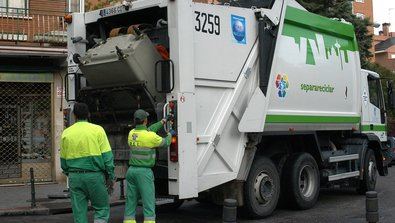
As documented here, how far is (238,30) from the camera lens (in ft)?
26.5

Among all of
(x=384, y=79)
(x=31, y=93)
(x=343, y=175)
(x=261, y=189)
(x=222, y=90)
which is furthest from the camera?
(x=384, y=79)

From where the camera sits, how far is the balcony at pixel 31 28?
14.4 metres

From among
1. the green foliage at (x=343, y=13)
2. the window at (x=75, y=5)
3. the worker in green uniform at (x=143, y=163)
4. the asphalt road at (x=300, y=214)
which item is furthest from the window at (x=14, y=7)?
the green foliage at (x=343, y=13)

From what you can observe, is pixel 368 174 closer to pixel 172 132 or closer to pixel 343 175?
pixel 343 175

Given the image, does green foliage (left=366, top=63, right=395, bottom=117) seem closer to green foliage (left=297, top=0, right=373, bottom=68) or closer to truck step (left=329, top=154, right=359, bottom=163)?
green foliage (left=297, top=0, right=373, bottom=68)

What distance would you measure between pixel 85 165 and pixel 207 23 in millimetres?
2682

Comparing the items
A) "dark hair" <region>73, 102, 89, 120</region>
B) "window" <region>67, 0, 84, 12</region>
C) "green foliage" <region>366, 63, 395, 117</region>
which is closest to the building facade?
"window" <region>67, 0, 84, 12</region>

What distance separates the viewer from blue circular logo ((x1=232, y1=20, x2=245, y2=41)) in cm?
802

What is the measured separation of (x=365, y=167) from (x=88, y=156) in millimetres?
6965

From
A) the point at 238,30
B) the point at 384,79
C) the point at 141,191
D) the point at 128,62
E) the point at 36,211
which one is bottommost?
the point at 36,211

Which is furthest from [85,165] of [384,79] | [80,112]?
[384,79]

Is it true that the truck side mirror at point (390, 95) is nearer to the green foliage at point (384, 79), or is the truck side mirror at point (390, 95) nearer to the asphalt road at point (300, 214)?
the green foliage at point (384, 79)

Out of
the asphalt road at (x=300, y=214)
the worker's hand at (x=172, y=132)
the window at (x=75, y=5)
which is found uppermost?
the window at (x=75, y=5)

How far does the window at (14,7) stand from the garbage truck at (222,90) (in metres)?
6.51
